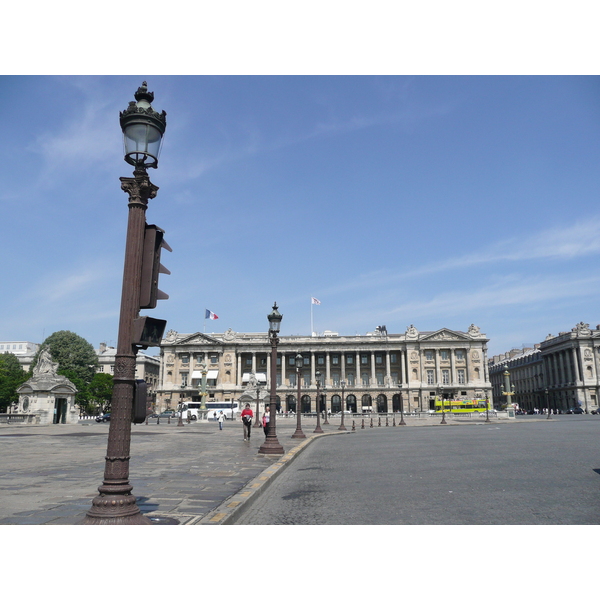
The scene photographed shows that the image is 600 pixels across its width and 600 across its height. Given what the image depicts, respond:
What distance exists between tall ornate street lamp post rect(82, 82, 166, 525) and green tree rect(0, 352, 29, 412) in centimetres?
7083

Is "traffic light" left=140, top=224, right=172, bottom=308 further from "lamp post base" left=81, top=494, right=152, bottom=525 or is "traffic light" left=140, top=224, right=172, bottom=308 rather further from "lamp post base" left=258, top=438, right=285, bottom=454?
"lamp post base" left=258, top=438, right=285, bottom=454

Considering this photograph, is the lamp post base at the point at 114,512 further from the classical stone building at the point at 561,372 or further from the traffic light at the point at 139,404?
the classical stone building at the point at 561,372

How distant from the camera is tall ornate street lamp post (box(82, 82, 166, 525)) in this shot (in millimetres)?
5543

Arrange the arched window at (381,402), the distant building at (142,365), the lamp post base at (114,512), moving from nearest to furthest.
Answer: the lamp post base at (114,512)
the arched window at (381,402)
the distant building at (142,365)

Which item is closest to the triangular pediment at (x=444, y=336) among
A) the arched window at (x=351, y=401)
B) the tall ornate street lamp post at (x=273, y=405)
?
the arched window at (x=351, y=401)

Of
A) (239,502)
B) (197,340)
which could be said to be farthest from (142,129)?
(197,340)

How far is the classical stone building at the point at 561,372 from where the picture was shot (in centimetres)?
10500

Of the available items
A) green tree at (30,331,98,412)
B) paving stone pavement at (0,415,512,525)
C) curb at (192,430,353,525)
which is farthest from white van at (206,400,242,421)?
curb at (192,430,353,525)

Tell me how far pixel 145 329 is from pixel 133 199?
158 cm

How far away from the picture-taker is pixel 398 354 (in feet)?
347

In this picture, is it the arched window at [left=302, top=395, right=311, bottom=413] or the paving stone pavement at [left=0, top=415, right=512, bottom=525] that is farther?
the arched window at [left=302, top=395, right=311, bottom=413]

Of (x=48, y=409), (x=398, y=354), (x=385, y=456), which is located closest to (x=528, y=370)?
(x=398, y=354)

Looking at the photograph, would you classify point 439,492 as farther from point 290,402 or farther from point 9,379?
point 290,402

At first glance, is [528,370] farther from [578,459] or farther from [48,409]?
[578,459]
